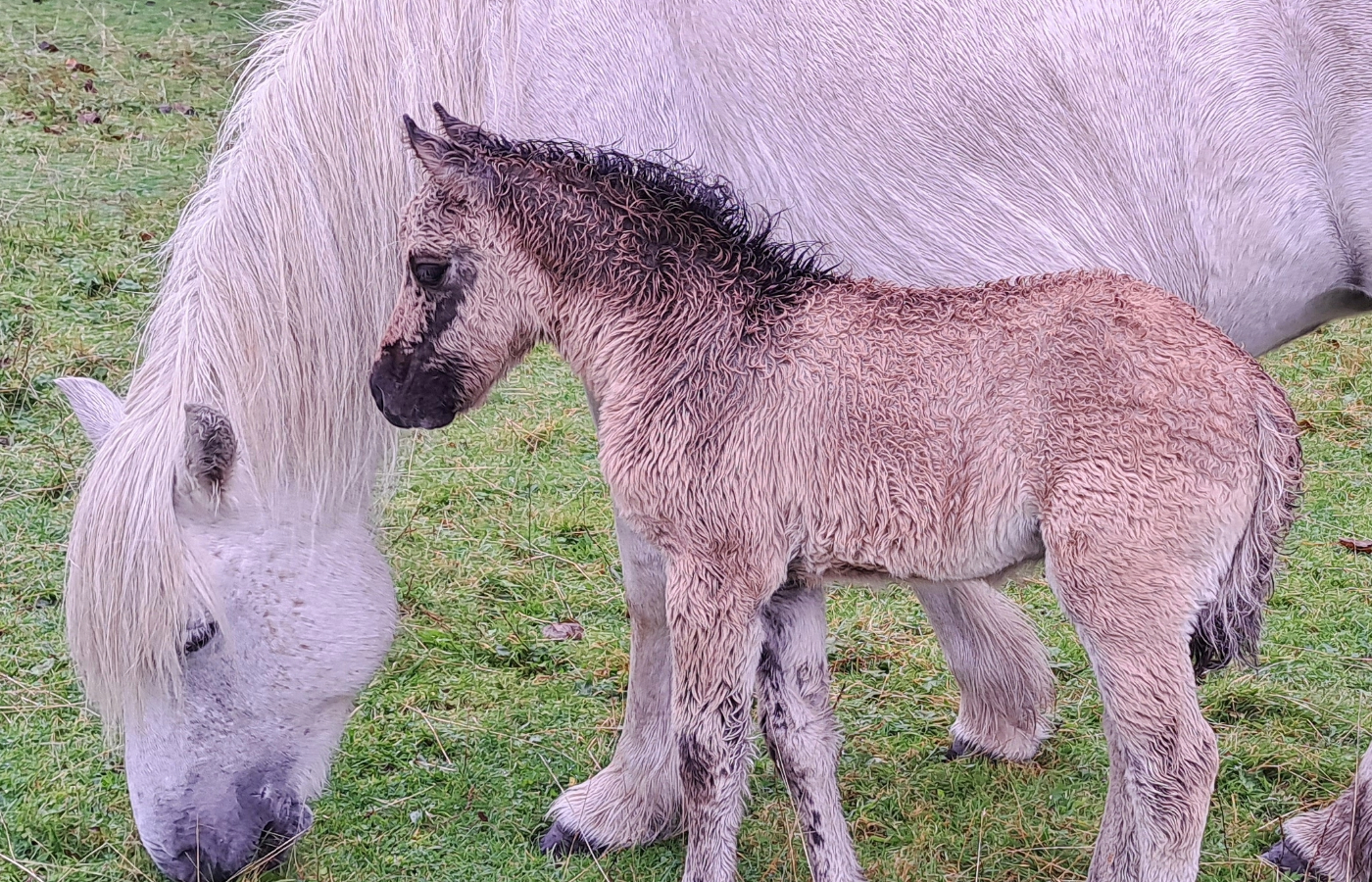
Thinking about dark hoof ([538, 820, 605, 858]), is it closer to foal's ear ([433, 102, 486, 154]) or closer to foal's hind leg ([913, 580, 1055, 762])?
foal's hind leg ([913, 580, 1055, 762])

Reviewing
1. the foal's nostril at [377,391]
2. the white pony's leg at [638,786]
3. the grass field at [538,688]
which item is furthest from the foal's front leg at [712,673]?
the white pony's leg at [638,786]

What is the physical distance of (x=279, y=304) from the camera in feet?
9.79

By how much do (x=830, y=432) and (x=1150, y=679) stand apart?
0.70 m

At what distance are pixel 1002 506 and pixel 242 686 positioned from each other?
69.6 inches

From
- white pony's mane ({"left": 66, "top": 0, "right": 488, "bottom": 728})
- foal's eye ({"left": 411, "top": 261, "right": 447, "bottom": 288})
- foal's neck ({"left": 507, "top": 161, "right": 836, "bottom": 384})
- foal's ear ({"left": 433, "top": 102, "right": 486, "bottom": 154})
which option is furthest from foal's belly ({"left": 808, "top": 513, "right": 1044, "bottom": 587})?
white pony's mane ({"left": 66, "top": 0, "right": 488, "bottom": 728})

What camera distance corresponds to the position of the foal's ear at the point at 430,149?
8.03 feet

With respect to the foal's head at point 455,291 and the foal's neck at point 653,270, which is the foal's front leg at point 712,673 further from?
the foal's head at point 455,291

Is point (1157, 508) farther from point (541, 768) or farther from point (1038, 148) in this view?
point (541, 768)

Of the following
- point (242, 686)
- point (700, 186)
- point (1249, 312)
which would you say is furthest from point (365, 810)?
point (1249, 312)

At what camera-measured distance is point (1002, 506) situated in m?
2.33

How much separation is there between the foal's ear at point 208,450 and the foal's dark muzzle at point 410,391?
41 cm

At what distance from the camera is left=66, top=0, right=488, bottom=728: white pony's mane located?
2.87 metres

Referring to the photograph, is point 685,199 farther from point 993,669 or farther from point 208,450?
point 993,669

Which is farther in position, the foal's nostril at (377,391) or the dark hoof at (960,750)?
the dark hoof at (960,750)
